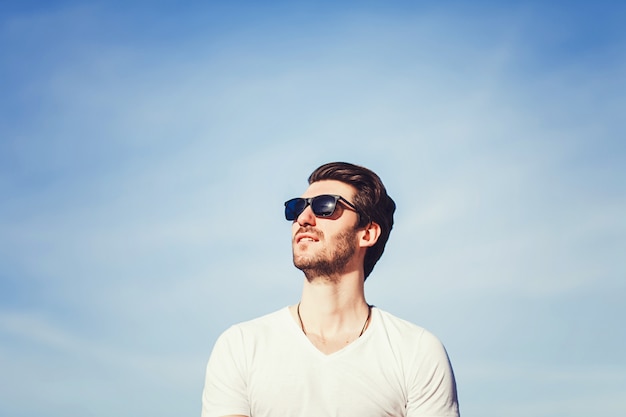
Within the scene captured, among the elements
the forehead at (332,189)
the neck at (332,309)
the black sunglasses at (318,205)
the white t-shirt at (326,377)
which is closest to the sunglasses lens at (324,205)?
the black sunglasses at (318,205)

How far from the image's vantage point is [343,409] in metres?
7.22

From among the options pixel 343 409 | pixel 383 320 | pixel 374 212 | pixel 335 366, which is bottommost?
pixel 343 409

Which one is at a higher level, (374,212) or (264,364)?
(374,212)

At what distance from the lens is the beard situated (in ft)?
26.2

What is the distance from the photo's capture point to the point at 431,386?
7.47 meters

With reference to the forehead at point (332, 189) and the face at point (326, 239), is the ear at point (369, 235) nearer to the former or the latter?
the face at point (326, 239)

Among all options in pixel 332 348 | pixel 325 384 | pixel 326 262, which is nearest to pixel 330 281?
pixel 326 262

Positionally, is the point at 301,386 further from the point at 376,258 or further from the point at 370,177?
the point at 370,177

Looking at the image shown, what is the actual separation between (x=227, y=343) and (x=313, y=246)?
149cm

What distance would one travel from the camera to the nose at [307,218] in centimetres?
827

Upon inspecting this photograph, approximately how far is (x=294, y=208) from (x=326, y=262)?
3.28 feet

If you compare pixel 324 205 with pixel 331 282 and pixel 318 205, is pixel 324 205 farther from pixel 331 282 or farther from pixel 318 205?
pixel 331 282

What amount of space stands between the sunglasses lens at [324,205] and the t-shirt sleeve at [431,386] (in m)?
1.88

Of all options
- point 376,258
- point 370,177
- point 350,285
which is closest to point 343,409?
point 350,285
